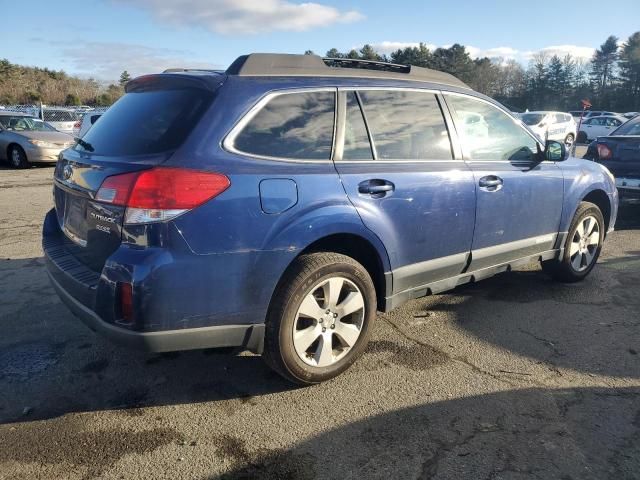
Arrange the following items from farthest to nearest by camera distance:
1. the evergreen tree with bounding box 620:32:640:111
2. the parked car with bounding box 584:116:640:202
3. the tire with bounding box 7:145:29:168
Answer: the evergreen tree with bounding box 620:32:640:111, the tire with bounding box 7:145:29:168, the parked car with bounding box 584:116:640:202

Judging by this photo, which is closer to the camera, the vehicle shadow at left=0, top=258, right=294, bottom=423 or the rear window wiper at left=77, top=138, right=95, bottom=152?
the vehicle shadow at left=0, top=258, right=294, bottom=423

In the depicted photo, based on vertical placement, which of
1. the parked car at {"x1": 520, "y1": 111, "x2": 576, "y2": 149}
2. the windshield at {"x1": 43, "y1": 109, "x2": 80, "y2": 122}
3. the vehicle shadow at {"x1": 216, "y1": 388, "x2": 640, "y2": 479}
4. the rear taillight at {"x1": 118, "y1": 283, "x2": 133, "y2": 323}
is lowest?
the vehicle shadow at {"x1": 216, "y1": 388, "x2": 640, "y2": 479}

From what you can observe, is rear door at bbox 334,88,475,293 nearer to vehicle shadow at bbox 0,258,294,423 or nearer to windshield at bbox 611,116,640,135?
vehicle shadow at bbox 0,258,294,423

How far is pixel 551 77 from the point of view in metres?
63.3

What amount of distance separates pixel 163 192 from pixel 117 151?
59 centimetres

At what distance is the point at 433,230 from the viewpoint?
3.69 metres

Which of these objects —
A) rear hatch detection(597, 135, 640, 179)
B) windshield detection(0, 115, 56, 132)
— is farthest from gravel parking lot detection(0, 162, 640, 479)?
windshield detection(0, 115, 56, 132)

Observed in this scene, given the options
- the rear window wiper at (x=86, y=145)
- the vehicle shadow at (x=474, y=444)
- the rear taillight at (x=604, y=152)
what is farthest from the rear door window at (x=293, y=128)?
the rear taillight at (x=604, y=152)

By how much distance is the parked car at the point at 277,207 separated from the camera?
2.67m

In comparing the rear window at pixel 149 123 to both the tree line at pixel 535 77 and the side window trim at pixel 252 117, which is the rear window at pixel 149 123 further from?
the tree line at pixel 535 77

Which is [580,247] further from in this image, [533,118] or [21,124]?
[533,118]

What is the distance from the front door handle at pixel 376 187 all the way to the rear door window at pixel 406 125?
0.20 meters

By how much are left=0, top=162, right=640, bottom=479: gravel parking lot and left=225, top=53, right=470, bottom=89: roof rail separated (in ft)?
6.06

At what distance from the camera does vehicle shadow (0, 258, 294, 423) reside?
3.07 m
